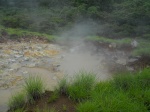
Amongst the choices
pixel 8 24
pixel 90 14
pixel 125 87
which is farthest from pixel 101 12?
pixel 125 87

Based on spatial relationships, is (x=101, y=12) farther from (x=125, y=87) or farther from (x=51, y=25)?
(x=125, y=87)

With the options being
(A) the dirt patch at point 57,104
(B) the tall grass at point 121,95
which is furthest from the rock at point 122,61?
(A) the dirt patch at point 57,104

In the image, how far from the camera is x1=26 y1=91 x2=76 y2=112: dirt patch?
4856mm

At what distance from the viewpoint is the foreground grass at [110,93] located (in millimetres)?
4551

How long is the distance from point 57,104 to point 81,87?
592 mm

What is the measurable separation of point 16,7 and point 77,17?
14.0ft

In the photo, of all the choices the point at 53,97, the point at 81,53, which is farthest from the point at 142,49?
the point at 53,97

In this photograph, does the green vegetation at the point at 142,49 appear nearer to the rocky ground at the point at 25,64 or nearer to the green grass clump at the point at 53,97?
the rocky ground at the point at 25,64

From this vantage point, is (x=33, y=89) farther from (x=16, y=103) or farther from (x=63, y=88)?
(x=63, y=88)

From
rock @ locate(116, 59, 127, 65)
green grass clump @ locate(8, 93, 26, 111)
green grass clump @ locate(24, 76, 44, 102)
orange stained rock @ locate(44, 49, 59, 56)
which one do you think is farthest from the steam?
green grass clump @ locate(8, 93, 26, 111)

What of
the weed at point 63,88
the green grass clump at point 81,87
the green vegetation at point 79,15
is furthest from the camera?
the green vegetation at point 79,15

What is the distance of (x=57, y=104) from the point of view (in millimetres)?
5027

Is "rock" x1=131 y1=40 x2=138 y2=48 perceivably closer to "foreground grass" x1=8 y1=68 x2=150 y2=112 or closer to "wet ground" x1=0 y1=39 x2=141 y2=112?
"wet ground" x1=0 y1=39 x2=141 y2=112

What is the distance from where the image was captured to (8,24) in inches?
516
